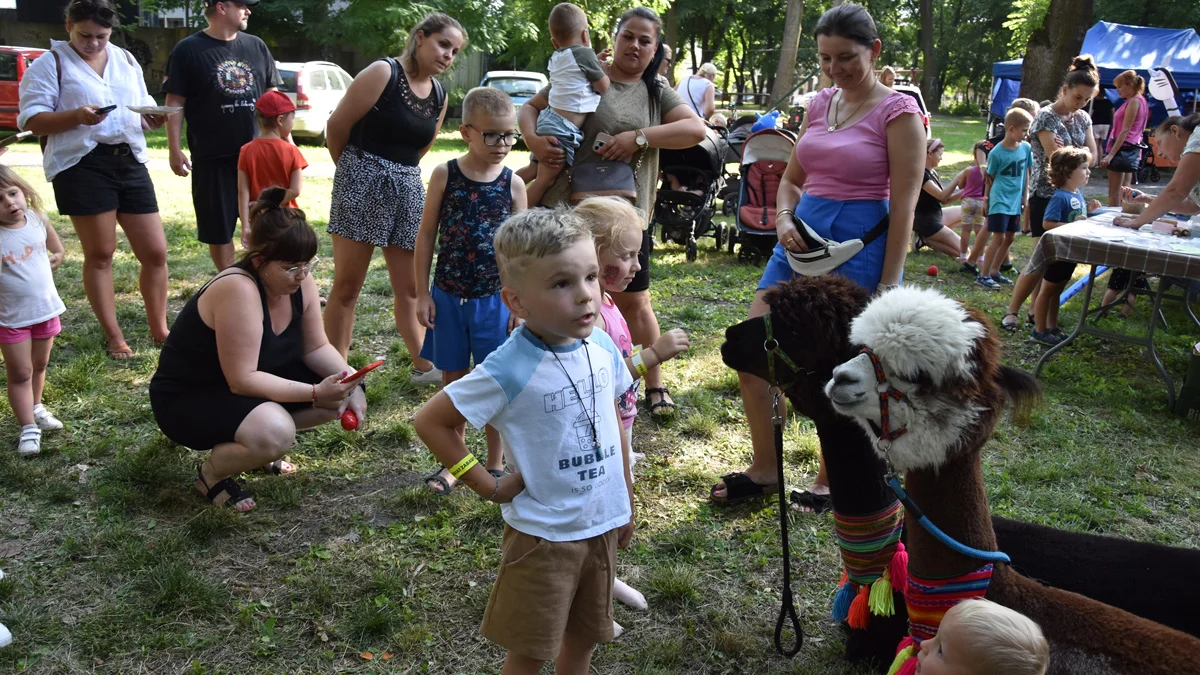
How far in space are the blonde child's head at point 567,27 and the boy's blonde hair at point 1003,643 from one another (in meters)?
3.24

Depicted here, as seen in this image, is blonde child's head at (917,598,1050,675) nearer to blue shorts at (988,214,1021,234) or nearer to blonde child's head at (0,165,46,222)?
blonde child's head at (0,165,46,222)

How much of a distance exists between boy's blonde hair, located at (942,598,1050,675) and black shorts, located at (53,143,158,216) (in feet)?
16.3

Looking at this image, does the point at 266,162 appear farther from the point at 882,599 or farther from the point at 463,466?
the point at 882,599

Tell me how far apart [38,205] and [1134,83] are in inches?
528

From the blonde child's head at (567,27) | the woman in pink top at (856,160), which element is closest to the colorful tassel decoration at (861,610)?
the woman in pink top at (856,160)

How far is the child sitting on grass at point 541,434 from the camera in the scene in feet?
6.79

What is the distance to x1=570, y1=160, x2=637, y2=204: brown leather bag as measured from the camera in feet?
12.9

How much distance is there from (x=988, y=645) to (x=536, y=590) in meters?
1.03

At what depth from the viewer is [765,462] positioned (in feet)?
12.5

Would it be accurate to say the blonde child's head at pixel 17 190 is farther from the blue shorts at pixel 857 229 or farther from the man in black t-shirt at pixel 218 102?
the blue shorts at pixel 857 229

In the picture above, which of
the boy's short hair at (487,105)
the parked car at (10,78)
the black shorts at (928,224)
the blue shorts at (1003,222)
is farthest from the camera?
the parked car at (10,78)

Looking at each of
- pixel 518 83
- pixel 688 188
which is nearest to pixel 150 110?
pixel 688 188

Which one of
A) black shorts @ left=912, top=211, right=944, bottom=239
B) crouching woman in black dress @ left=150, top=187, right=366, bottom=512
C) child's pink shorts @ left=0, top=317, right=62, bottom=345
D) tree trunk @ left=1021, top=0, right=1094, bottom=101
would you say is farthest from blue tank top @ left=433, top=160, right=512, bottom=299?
tree trunk @ left=1021, top=0, right=1094, bottom=101

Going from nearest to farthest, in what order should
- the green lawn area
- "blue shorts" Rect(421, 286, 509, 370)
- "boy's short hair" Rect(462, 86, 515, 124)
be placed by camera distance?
the green lawn area
"boy's short hair" Rect(462, 86, 515, 124)
"blue shorts" Rect(421, 286, 509, 370)
